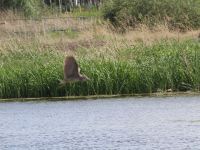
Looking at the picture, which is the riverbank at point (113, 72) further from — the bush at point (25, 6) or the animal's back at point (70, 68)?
the bush at point (25, 6)

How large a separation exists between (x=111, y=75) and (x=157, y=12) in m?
14.7

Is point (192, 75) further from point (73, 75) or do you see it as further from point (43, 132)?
point (73, 75)

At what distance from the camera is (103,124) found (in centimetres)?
1622

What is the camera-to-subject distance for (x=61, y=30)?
1371 inches

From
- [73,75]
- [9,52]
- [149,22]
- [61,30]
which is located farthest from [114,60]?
[61,30]

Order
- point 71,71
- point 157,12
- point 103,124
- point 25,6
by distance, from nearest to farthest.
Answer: point 71,71 < point 103,124 < point 157,12 < point 25,6

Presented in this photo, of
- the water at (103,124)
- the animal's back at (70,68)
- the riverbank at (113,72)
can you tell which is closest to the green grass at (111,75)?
the riverbank at (113,72)

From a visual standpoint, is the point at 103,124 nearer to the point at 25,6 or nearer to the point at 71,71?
the point at 71,71

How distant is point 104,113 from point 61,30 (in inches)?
685

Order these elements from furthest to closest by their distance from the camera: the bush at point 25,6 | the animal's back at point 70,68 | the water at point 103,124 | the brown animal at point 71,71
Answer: the bush at point 25,6
the water at point 103,124
the animal's back at point 70,68
the brown animal at point 71,71

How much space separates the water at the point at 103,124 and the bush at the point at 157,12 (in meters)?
14.2

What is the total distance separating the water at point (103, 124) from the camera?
1406 centimetres

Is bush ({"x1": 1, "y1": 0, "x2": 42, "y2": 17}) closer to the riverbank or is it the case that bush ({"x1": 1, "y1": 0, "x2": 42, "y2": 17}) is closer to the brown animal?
the riverbank

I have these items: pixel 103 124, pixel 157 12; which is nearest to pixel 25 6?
pixel 157 12
